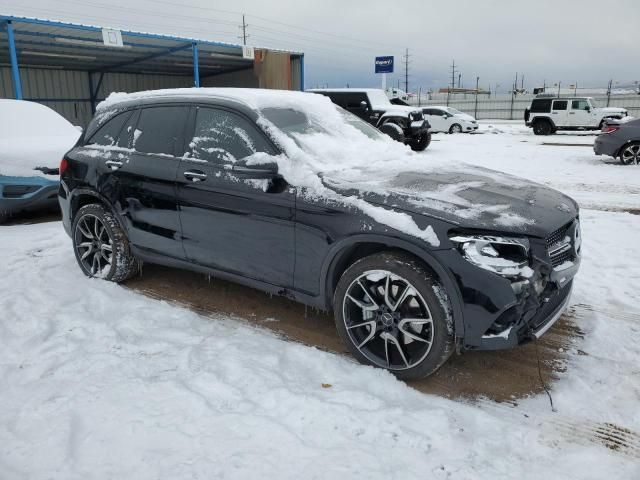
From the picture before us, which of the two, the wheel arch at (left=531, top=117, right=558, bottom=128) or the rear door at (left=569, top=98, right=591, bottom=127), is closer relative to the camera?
the rear door at (left=569, top=98, right=591, bottom=127)

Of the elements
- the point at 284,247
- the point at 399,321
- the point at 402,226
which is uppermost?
the point at 402,226

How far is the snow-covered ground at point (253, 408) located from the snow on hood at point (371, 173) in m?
1.00

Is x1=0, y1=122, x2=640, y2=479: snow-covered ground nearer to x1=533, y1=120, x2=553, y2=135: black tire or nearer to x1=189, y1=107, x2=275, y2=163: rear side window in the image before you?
x1=189, y1=107, x2=275, y2=163: rear side window

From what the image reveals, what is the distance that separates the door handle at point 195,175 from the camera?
362 centimetres

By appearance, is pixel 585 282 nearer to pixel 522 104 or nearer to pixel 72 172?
pixel 72 172

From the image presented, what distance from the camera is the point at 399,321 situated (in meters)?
2.87

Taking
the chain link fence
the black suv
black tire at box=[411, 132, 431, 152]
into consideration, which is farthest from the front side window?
the black suv

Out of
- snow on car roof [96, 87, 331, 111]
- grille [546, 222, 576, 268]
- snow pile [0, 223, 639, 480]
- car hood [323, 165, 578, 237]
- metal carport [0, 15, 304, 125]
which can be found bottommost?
snow pile [0, 223, 639, 480]

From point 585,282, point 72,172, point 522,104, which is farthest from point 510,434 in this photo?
point 522,104

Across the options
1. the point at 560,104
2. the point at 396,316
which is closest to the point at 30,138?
the point at 396,316

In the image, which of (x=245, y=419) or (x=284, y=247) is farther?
(x=284, y=247)

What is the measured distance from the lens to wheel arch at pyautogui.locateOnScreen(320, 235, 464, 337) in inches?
104

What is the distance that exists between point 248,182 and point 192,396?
1.43m

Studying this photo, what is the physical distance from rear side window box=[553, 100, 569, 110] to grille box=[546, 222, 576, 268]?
23.1 meters
